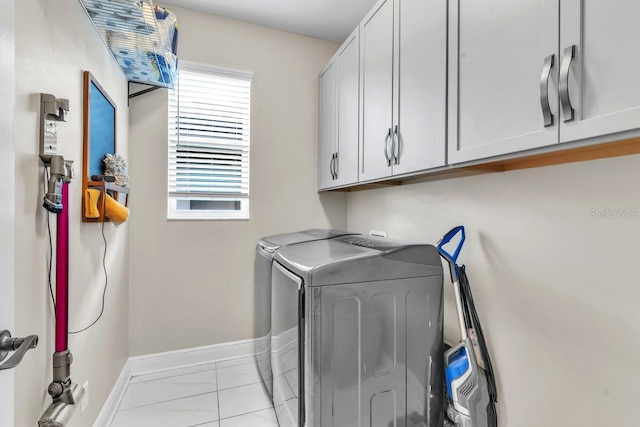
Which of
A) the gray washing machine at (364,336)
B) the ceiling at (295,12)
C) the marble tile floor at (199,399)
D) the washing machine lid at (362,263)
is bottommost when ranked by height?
the marble tile floor at (199,399)

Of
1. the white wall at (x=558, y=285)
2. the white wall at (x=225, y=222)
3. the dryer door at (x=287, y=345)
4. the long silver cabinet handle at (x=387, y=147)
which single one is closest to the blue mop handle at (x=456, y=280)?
the white wall at (x=558, y=285)

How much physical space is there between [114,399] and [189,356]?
578 millimetres

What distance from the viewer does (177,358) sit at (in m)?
2.36

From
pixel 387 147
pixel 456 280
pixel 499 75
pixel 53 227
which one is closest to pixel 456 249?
pixel 456 280

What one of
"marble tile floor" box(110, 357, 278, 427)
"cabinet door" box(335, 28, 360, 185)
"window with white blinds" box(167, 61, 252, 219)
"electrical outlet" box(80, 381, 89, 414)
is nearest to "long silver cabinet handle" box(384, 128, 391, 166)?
"cabinet door" box(335, 28, 360, 185)

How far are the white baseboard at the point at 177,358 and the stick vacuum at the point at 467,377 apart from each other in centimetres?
167

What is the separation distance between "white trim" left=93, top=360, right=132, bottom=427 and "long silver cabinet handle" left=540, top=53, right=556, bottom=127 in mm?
2379

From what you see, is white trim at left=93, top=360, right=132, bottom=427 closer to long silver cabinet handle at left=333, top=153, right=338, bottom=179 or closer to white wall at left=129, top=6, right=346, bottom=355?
white wall at left=129, top=6, right=346, bottom=355

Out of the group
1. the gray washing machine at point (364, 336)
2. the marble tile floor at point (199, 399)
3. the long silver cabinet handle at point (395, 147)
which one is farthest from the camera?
the marble tile floor at point (199, 399)

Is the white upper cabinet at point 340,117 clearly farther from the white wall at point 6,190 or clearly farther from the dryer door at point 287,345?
the white wall at point 6,190

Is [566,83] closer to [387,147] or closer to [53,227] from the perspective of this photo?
[387,147]

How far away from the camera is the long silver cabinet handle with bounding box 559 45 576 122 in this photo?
85 centimetres

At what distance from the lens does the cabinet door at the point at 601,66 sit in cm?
74

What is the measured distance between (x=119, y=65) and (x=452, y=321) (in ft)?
8.33
